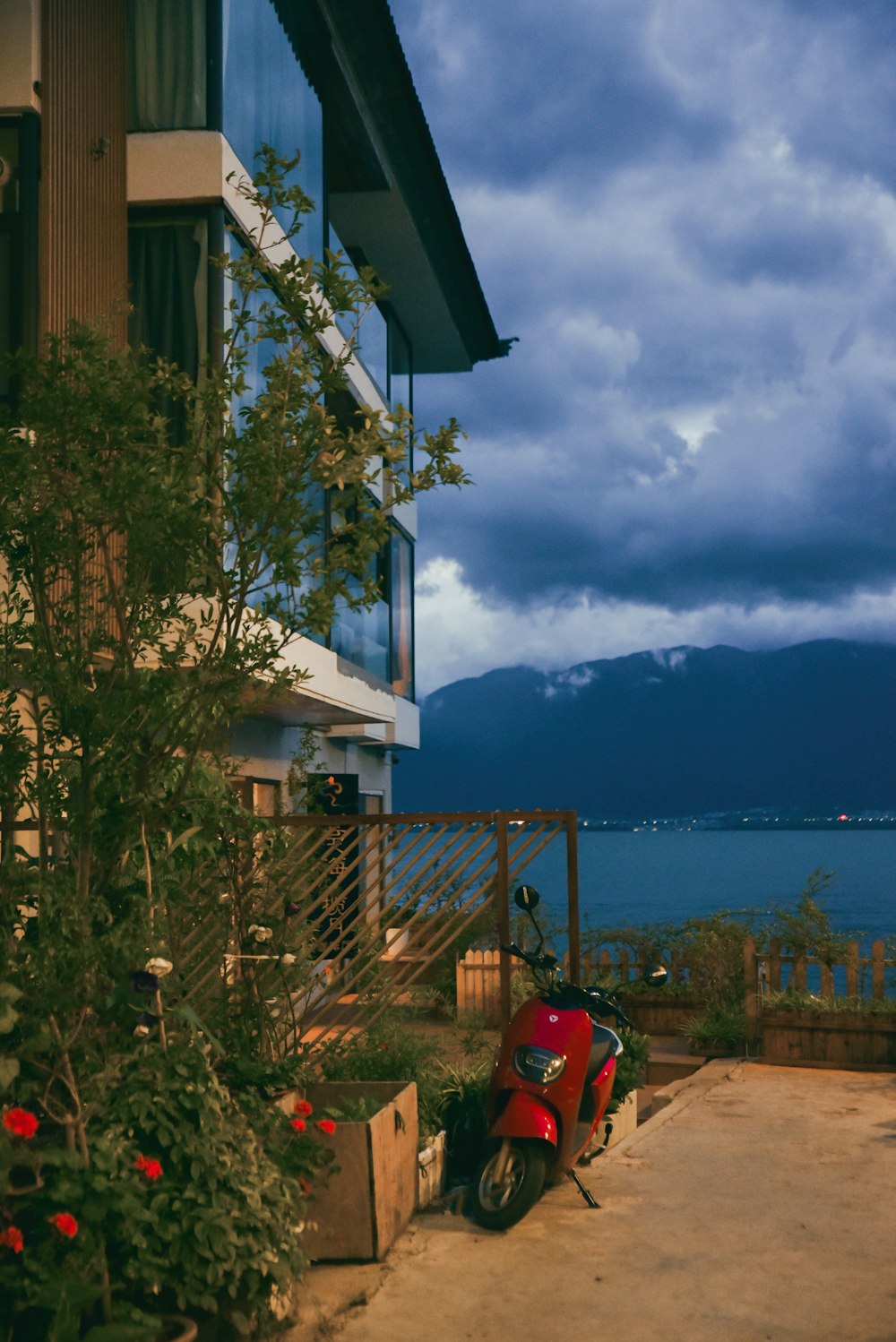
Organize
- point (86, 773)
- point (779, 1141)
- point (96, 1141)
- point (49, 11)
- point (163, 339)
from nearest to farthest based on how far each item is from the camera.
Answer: point (96, 1141) → point (86, 773) → point (779, 1141) → point (49, 11) → point (163, 339)

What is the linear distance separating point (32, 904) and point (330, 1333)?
1.88 metres

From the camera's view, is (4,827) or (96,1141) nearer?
(96,1141)

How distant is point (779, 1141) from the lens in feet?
25.7

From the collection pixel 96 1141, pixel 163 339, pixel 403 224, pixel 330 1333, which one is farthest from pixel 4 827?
pixel 403 224

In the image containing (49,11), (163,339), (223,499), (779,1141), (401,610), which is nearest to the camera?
(223,499)

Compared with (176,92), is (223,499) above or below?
below

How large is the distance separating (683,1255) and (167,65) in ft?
29.2

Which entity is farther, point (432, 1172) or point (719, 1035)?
point (719, 1035)

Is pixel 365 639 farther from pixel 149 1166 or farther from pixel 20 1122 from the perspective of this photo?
pixel 20 1122

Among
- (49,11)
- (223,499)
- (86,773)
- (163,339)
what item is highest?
(49,11)

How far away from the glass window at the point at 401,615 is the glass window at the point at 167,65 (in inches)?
348

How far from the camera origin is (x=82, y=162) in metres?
9.19

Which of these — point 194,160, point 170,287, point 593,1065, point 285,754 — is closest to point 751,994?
point 593,1065

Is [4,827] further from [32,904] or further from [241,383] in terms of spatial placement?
[241,383]
